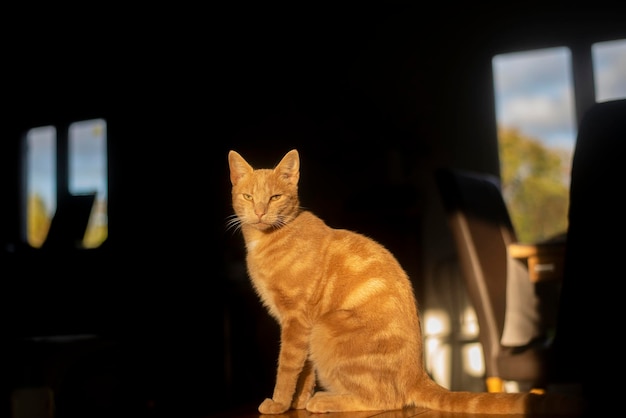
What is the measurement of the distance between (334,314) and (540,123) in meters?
4.20

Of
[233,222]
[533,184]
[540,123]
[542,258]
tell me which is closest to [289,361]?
[233,222]

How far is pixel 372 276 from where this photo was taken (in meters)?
1.29

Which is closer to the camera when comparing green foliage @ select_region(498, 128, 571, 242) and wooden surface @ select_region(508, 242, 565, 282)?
wooden surface @ select_region(508, 242, 565, 282)

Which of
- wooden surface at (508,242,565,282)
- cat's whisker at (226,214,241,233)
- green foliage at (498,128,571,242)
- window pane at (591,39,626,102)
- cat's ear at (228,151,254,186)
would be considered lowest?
wooden surface at (508,242,565,282)

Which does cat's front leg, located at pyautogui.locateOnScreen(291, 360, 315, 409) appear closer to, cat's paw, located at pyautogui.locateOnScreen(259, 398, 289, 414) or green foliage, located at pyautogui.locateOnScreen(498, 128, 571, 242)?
cat's paw, located at pyautogui.locateOnScreen(259, 398, 289, 414)

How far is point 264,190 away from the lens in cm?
125

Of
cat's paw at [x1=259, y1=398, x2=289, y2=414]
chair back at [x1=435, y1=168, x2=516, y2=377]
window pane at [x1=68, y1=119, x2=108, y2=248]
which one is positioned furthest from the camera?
window pane at [x1=68, y1=119, x2=108, y2=248]

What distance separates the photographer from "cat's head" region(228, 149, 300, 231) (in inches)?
49.2

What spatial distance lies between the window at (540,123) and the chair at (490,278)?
262 centimetres

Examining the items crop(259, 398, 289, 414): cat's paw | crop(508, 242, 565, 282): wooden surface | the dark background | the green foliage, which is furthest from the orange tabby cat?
the green foliage

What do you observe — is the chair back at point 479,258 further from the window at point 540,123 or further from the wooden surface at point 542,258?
the window at point 540,123

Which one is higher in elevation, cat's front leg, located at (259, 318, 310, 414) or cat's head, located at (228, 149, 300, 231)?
cat's head, located at (228, 149, 300, 231)

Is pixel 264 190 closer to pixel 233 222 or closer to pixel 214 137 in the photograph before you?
pixel 233 222

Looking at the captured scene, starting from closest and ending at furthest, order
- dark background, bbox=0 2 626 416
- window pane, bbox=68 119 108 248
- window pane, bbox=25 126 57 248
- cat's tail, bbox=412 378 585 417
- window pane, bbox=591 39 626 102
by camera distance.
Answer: cat's tail, bbox=412 378 585 417, dark background, bbox=0 2 626 416, window pane, bbox=591 39 626 102, window pane, bbox=68 119 108 248, window pane, bbox=25 126 57 248
